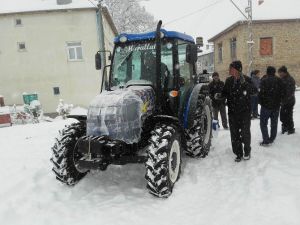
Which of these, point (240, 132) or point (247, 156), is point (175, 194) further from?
point (240, 132)

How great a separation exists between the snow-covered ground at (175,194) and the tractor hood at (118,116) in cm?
95

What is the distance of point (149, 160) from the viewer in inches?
188

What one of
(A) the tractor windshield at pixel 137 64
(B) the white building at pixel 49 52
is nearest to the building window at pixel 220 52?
(B) the white building at pixel 49 52

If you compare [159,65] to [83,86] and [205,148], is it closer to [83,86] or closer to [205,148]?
[205,148]

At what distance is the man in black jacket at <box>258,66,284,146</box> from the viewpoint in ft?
22.0

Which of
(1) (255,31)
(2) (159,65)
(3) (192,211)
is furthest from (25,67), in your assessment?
(3) (192,211)

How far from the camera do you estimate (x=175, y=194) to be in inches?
199

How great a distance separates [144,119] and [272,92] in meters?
2.87

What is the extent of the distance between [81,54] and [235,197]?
1884 cm

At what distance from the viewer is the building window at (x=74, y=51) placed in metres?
22.1

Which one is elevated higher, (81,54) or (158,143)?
(81,54)

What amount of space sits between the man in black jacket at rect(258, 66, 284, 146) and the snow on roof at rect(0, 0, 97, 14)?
1642cm

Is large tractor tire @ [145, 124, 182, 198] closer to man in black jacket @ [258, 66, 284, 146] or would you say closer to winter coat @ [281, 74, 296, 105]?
man in black jacket @ [258, 66, 284, 146]

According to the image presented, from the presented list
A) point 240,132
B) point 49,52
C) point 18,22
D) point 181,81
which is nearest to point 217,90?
point 240,132
